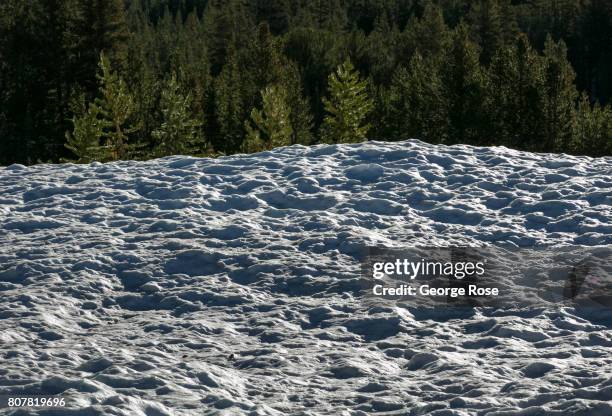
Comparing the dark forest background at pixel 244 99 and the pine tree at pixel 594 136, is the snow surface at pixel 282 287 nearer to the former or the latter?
the dark forest background at pixel 244 99

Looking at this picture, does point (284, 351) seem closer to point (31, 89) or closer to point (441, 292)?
point (441, 292)

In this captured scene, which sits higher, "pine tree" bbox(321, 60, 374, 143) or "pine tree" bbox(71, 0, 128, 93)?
"pine tree" bbox(71, 0, 128, 93)

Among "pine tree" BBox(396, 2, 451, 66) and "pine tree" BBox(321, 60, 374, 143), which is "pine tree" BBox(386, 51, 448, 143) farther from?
"pine tree" BBox(396, 2, 451, 66)

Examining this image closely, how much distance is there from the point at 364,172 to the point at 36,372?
725 cm

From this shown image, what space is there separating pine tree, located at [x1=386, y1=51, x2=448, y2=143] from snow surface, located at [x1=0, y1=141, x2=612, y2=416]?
186ft

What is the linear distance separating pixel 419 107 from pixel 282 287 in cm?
6688

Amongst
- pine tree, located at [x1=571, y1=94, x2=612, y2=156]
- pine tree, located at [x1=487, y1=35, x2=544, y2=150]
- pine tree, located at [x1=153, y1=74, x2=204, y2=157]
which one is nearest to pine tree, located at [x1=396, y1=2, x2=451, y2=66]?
pine tree, located at [x1=571, y1=94, x2=612, y2=156]

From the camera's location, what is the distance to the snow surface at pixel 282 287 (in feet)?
24.9

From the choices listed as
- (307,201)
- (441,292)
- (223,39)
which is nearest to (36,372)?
(441,292)

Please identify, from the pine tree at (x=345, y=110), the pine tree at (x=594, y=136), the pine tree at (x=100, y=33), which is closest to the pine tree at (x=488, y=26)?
the pine tree at (x=594, y=136)

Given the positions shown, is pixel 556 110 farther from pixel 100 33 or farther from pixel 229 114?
pixel 100 33

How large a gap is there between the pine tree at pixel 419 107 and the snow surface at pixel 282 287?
186 feet

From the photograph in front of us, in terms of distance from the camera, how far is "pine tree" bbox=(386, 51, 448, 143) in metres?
72.6

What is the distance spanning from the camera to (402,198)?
12.7 meters
